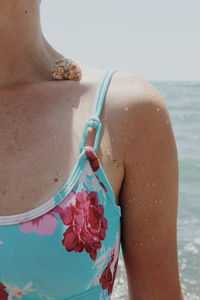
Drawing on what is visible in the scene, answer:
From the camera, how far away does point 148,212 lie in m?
1.58

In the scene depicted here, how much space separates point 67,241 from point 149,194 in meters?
0.29

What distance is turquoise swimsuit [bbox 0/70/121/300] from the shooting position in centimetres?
140

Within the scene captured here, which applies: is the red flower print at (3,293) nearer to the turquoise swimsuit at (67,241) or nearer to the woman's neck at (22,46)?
the turquoise swimsuit at (67,241)

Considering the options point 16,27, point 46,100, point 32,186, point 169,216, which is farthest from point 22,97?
point 169,216

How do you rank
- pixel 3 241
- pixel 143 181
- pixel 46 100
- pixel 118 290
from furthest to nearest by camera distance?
pixel 118 290 < pixel 46 100 < pixel 143 181 < pixel 3 241

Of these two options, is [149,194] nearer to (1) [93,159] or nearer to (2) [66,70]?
(1) [93,159]

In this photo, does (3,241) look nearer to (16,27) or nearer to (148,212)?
(148,212)

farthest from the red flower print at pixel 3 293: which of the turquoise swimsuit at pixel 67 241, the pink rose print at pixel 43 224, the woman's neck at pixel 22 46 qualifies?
the woman's neck at pixel 22 46

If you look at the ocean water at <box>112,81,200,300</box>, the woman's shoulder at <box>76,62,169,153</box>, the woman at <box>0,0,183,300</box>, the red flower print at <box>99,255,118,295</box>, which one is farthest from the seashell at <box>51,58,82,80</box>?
the ocean water at <box>112,81,200,300</box>

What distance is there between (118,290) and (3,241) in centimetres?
400

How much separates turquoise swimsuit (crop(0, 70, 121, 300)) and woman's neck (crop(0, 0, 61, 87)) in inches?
13.6

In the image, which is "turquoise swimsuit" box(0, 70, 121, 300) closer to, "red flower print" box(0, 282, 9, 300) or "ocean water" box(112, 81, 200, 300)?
"red flower print" box(0, 282, 9, 300)

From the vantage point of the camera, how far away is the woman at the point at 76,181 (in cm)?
141

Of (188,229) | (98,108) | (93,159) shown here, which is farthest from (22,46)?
(188,229)
